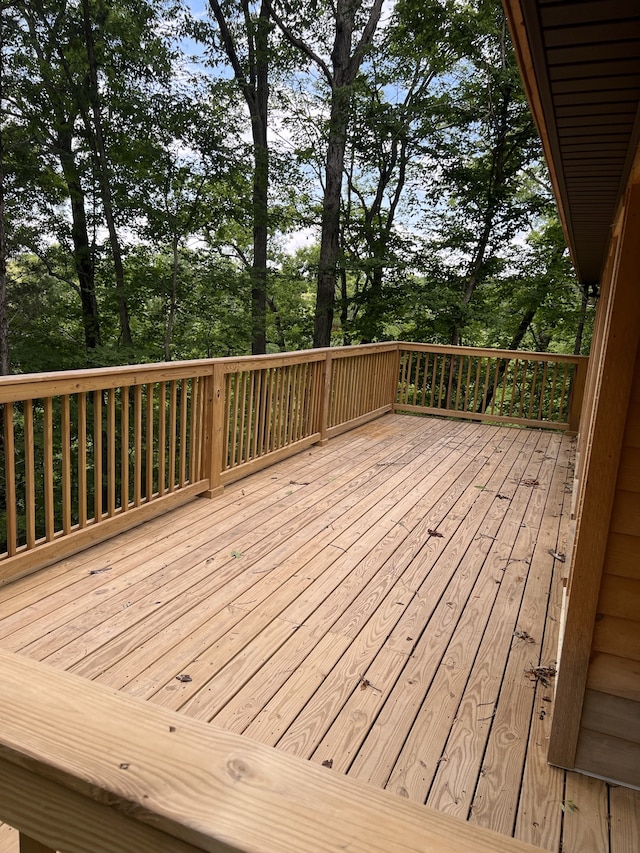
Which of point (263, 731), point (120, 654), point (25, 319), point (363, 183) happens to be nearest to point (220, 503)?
point (120, 654)

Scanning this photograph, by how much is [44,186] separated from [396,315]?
632cm

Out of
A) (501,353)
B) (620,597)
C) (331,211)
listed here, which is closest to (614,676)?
(620,597)

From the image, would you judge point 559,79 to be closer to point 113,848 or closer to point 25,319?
point 113,848

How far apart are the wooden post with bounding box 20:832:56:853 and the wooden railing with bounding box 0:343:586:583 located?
2.37m

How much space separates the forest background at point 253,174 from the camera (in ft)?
28.5

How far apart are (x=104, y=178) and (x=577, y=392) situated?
7.41m

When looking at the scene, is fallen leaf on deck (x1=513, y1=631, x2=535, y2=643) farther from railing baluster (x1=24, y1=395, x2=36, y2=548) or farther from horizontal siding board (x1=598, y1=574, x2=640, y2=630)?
railing baluster (x1=24, y1=395, x2=36, y2=548)

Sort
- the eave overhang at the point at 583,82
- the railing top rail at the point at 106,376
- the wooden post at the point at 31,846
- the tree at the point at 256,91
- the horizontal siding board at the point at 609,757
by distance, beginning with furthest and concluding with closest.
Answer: the tree at the point at 256,91 → the railing top rail at the point at 106,376 → the horizontal siding board at the point at 609,757 → the eave overhang at the point at 583,82 → the wooden post at the point at 31,846

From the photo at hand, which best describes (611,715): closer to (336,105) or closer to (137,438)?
(137,438)

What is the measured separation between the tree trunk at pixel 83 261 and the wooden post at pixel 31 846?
9.40 m

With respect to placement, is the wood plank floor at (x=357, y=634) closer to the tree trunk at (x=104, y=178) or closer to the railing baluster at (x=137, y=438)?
the railing baluster at (x=137, y=438)

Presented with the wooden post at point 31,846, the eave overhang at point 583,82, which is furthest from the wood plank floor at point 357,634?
the eave overhang at point 583,82

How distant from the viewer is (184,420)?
156 inches

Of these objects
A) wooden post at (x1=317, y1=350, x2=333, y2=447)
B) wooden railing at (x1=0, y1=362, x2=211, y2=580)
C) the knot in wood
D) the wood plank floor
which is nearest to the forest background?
wooden post at (x1=317, y1=350, x2=333, y2=447)
